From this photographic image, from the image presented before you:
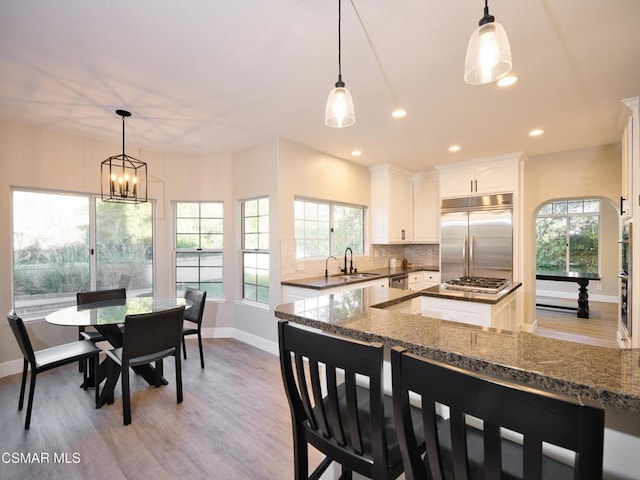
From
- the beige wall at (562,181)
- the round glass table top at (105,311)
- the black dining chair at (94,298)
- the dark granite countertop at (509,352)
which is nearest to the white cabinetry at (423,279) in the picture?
the beige wall at (562,181)

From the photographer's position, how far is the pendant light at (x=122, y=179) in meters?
3.02

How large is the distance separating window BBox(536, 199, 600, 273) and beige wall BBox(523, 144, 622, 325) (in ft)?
11.1

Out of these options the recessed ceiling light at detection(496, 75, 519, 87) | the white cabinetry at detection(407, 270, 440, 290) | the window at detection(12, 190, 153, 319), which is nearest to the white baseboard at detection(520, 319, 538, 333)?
the white cabinetry at detection(407, 270, 440, 290)

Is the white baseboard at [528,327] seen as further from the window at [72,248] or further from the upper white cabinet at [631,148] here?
the window at [72,248]

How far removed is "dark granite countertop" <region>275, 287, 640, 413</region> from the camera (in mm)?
793

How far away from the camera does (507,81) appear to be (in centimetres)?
239

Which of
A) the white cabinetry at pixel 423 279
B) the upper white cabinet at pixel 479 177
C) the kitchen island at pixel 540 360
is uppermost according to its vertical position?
the upper white cabinet at pixel 479 177

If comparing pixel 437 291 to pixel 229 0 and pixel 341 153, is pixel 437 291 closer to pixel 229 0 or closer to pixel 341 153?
pixel 341 153

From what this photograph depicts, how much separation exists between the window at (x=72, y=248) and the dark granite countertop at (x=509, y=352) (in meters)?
3.46

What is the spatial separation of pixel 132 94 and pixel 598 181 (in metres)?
5.55

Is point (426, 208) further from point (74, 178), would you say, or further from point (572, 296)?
point (74, 178)

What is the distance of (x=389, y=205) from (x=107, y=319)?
13.5ft

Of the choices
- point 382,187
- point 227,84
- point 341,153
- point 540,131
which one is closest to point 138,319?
point 227,84

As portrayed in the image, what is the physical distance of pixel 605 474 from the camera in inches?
35.4
